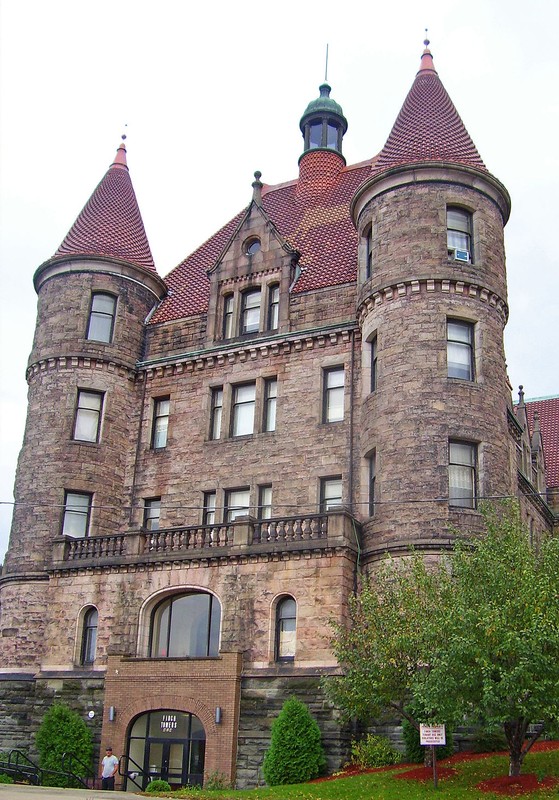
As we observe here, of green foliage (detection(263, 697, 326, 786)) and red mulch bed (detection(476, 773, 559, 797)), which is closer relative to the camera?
red mulch bed (detection(476, 773, 559, 797))

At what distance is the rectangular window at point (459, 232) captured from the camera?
31.1 m

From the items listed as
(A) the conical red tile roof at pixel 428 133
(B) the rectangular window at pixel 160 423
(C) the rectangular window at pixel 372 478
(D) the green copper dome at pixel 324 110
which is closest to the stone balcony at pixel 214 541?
(C) the rectangular window at pixel 372 478

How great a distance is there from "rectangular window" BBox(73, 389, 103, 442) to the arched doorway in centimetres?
1066

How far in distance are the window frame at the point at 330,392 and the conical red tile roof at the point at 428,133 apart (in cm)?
698

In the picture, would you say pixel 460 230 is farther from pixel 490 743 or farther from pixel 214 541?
pixel 490 743

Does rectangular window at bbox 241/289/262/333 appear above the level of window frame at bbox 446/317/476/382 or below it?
above

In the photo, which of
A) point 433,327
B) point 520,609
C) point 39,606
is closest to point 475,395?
point 433,327

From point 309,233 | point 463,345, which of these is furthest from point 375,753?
point 309,233

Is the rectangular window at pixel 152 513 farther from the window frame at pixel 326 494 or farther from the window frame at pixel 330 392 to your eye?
the window frame at pixel 330 392

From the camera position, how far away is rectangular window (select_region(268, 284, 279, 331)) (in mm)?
34625

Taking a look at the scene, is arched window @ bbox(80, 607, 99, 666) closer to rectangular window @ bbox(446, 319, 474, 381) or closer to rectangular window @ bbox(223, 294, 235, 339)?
rectangular window @ bbox(223, 294, 235, 339)

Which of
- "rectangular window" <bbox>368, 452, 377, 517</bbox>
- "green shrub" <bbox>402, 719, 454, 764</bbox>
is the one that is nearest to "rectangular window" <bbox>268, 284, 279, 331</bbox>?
"rectangular window" <bbox>368, 452, 377, 517</bbox>

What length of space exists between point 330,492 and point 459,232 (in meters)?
9.53

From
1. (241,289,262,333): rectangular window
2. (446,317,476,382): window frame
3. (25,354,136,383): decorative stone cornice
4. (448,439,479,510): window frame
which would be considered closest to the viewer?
(448,439,479,510): window frame
